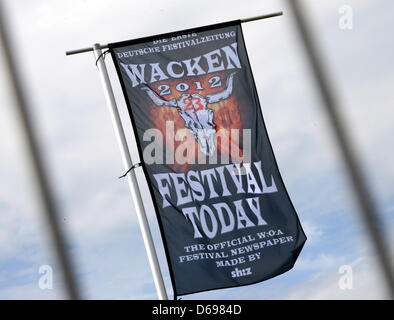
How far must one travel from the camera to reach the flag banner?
5.96m

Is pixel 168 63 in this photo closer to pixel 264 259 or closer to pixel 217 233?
pixel 217 233

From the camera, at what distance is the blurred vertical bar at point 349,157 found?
3.33 meters

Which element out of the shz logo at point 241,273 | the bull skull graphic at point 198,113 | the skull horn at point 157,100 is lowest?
the shz logo at point 241,273

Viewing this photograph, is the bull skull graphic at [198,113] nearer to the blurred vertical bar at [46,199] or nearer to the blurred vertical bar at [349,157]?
the blurred vertical bar at [349,157]

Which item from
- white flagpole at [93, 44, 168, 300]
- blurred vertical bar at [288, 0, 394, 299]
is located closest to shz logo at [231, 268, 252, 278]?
white flagpole at [93, 44, 168, 300]

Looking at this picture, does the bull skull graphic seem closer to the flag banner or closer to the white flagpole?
the flag banner

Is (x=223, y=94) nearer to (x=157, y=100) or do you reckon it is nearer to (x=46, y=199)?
(x=157, y=100)

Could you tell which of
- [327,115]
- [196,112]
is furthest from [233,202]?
[327,115]

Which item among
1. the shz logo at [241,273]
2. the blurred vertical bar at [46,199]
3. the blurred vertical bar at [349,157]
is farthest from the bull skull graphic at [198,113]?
the blurred vertical bar at [46,199]

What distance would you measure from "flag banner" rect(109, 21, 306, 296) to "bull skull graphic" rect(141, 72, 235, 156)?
1 centimetres

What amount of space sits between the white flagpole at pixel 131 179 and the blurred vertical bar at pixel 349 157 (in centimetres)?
296

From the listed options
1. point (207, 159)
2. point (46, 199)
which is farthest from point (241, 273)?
point (46, 199)
